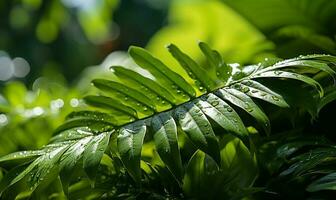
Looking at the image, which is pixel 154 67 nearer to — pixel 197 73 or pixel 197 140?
pixel 197 73

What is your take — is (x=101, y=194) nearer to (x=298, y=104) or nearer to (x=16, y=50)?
(x=298, y=104)

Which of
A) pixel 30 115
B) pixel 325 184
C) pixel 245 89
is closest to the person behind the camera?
pixel 325 184

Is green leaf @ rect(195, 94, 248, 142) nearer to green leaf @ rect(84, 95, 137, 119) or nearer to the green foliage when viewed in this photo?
green leaf @ rect(84, 95, 137, 119)

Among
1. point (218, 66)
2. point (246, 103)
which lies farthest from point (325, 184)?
point (218, 66)

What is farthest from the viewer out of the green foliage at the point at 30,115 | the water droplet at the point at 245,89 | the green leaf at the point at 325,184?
the green foliage at the point at 30,115

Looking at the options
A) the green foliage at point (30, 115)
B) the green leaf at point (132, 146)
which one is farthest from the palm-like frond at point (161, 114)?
the green foliage at point (30, 115)

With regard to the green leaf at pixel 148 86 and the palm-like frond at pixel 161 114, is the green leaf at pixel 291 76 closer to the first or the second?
the palm-like frond at pixel 161 114

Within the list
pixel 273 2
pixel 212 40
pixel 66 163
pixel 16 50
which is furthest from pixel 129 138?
pixel 16 50
